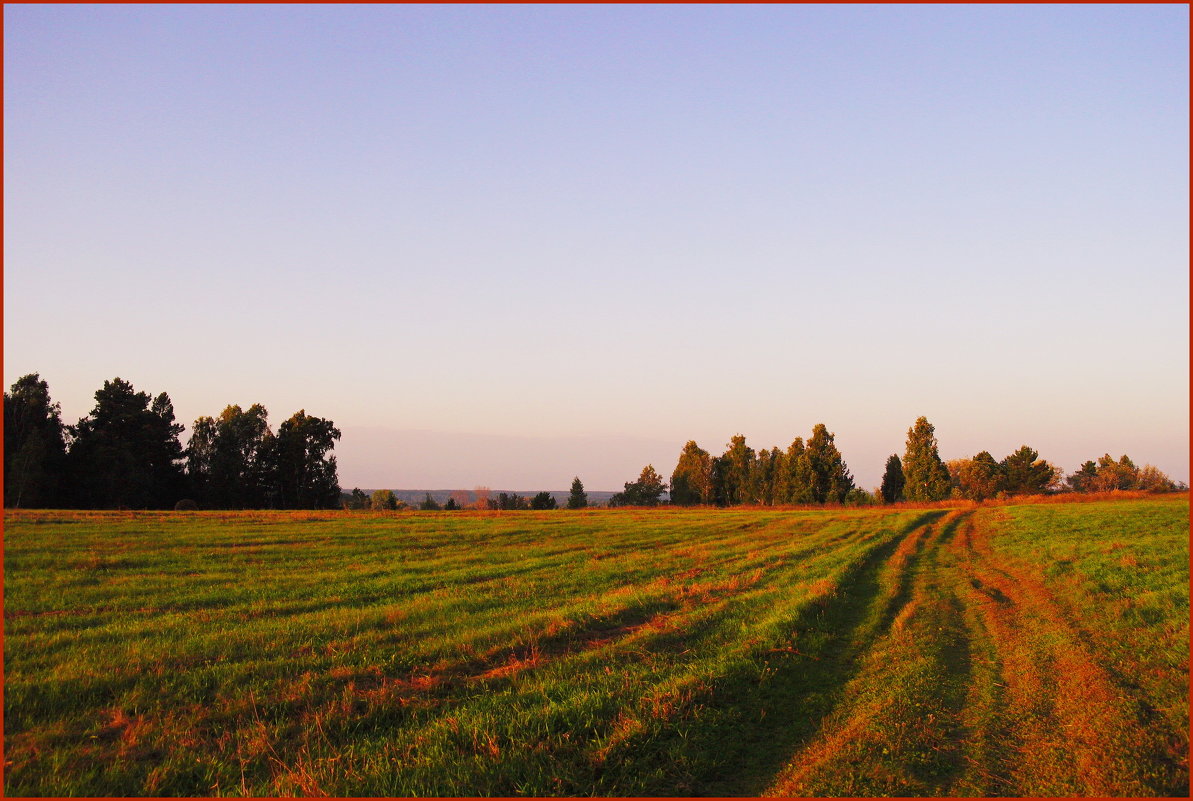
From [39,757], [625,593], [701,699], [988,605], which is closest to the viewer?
[39,757]

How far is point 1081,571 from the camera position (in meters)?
16.6

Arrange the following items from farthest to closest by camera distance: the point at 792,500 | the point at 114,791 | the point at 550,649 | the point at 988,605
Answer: the point at 792,500
the point at 988,605
the point at 550,649
the point at 114,791

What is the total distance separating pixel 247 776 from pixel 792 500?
9129 centimetres

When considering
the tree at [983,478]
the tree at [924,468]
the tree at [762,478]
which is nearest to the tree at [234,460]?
the tree at [762,478]

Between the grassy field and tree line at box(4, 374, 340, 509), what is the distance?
2391 inches

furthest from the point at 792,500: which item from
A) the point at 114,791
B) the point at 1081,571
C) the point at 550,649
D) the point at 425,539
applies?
the point at 114,791

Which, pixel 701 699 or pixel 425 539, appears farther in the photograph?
pixel 425 539

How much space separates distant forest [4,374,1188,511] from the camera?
67.8 metres

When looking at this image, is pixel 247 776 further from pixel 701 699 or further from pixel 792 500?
pixel 792 500

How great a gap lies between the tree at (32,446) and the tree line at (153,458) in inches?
3.9

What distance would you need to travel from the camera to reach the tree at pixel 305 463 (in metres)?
86.8

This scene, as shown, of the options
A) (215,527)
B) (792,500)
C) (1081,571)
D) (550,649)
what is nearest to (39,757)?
(550,649)

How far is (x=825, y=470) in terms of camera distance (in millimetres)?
91375

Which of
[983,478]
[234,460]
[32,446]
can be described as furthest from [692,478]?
[32,446]
